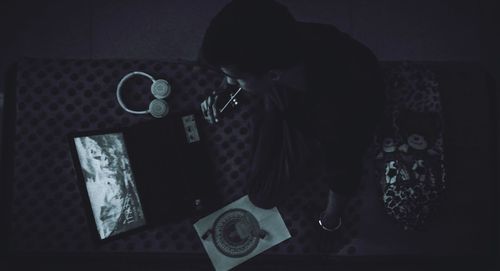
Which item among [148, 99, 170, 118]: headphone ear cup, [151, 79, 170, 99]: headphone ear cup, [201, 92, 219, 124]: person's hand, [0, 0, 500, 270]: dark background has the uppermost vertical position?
[0, 0, 500, 270]: dark background

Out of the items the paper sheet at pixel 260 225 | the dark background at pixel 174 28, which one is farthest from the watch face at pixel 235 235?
the dark background at pixel 174 28

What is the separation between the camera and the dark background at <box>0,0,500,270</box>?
165 cm

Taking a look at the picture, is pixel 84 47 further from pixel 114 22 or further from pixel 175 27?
pixel 175 27

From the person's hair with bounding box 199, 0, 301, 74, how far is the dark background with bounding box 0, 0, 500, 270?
35.4 inches

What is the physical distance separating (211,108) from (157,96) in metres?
0.19

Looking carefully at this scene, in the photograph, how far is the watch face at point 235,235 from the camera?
3.86 ft

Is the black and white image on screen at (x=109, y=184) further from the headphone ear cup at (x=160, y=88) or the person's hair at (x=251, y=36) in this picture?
the person's hair at (x=251, y=36)

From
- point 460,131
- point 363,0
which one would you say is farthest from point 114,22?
point 460,131

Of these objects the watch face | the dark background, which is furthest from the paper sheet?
the dark background

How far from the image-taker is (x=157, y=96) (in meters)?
1.19

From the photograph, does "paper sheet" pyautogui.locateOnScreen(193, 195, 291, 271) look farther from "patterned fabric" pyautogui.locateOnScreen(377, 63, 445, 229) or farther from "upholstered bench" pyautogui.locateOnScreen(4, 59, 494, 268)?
"patterned fabric" pyautogui.locateOnScreen(377, 63, 445, 229)

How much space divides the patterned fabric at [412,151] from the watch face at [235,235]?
45 centimetres

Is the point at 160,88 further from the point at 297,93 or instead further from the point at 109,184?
the point at 297,93

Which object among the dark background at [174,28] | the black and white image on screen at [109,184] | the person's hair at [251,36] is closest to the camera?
the person's hair at [251,36]
